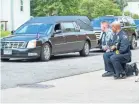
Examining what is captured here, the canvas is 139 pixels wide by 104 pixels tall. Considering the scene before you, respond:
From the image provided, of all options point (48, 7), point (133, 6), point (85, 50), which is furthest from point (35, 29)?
point (133, 6)

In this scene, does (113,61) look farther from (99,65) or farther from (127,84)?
(99,65)

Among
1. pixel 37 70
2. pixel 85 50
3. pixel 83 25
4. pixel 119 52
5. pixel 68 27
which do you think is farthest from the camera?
pixel 83 25

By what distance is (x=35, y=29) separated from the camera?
61.2ft

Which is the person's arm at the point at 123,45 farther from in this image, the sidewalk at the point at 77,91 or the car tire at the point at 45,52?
the car tire at the point at 45,52

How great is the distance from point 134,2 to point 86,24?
9603cm

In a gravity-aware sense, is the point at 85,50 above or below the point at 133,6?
below

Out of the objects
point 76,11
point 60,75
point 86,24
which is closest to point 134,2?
point 76,11

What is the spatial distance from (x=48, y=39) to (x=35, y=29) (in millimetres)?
1144

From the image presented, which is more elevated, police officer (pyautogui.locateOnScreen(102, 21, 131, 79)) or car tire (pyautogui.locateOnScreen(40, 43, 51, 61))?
police officer (pyautogui.locateOnScreen(102, 21, 131, 79))

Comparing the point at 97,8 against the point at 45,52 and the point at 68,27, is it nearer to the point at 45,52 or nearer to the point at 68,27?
the point at 68,27

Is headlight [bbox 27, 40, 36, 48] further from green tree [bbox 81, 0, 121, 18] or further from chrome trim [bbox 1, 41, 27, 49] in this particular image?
green tree [bbox 81, 0, 121, 18]

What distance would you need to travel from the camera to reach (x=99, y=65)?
16.2 m

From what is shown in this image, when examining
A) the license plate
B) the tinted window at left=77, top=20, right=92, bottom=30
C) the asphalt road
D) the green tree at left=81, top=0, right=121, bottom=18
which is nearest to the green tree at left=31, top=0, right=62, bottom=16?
the green tree at left=81, top=0, right=121, bottom=18

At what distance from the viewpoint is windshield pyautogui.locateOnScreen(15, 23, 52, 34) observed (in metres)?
18.3
